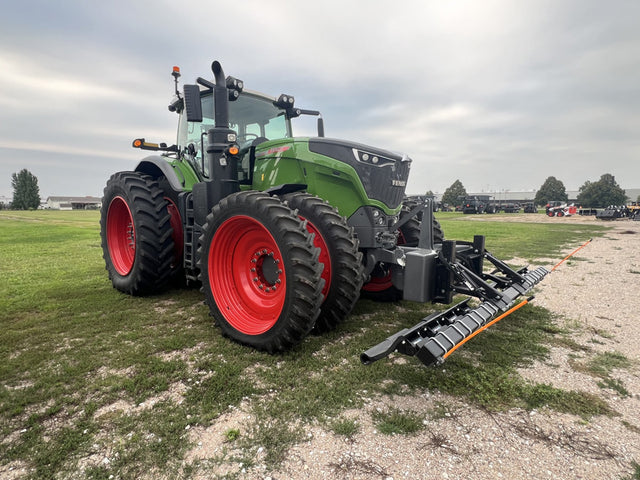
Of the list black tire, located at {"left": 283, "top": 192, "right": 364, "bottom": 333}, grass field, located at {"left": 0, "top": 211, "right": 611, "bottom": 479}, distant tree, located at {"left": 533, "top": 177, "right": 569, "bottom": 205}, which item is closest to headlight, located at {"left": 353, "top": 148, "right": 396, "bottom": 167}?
black tire, located at {"left": 283, "top": 192, "right": 364, "bottom": 333}

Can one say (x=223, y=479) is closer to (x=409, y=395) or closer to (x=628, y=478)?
(x=409, y=395)

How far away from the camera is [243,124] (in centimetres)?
502

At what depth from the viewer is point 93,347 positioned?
10.7 feet

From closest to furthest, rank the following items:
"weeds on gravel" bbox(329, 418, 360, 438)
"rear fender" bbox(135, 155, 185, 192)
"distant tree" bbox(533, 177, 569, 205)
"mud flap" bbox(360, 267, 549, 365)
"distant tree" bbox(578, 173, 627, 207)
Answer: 1. "weeds on gravel" bbox(329, 418, 360, 438)
2. "mud flap" bbox(360, 267, 549, 365)
3. "rear fender" bbox(135, 155, 185, 192)
4. "distant tree" bbox(578, 173, 627, 207)
5. "distant tree" bbox(533, 177, 569, 205)

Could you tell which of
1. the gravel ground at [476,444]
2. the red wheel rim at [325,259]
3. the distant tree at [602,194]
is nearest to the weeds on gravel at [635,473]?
the gravel ground at [476,444]

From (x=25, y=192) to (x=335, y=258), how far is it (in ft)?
339

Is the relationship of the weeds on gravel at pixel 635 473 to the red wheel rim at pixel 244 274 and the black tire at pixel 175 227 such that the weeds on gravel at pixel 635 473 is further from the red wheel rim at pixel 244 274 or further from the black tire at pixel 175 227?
the black tire at pixel 175 227

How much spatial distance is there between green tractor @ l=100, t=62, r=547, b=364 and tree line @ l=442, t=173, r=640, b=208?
2674 inches

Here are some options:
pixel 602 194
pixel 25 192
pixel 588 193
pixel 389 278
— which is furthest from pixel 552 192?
pixel 25 192

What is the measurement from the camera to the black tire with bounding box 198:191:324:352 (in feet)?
9.58

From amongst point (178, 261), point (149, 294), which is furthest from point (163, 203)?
point (149, 294)

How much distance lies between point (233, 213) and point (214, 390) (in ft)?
5.15

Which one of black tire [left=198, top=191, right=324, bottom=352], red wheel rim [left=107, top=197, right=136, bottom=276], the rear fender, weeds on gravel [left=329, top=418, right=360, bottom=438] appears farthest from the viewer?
red wheel rim [left=107, top=197, right=136, bottom=276]

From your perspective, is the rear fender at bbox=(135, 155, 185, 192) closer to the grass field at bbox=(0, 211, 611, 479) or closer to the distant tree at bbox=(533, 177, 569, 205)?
the grass field at bbox=(0, 211, 611, 479)
